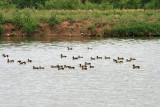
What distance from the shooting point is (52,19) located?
161ft

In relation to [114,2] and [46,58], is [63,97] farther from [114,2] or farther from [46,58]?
[114,2]

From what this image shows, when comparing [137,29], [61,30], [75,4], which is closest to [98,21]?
[61,30]

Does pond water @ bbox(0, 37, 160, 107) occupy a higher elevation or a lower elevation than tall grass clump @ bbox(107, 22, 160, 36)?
lower

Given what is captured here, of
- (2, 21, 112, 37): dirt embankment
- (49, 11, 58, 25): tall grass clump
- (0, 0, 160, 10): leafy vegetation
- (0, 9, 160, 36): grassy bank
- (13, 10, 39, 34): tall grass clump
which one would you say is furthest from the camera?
(0, 0, 160, 10): leafy vegetation

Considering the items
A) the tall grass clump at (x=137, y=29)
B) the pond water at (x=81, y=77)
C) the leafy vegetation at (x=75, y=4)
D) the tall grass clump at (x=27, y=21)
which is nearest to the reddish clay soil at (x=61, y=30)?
the tall grass clump at (x=27, y=21)

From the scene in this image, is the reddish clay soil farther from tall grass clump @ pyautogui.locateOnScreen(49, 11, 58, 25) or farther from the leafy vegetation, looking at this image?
the leafy vegetation

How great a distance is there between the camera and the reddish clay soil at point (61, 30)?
47969mm

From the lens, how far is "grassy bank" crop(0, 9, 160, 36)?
46.6 metres

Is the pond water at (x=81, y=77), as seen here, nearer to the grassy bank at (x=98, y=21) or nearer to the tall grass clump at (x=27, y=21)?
the grassy bank at (x=98, y=21)

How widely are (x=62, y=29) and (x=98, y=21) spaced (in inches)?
153

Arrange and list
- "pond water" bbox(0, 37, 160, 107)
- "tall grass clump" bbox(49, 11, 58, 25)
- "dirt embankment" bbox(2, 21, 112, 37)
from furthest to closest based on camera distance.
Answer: "tall grass clump" bbox(49, 11, 58, 25), "dirt embankment" bbox(2, 21, 112, 37), "pond water" bbox(0, 37, 160, 107)

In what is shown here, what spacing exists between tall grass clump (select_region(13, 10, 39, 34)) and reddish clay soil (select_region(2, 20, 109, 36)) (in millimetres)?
515

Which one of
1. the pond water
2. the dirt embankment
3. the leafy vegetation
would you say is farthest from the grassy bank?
the leafy vegetation

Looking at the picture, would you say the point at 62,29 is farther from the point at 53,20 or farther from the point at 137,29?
the point at 137,29
